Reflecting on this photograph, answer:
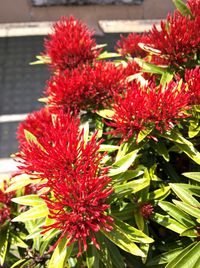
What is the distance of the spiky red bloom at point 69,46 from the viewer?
164cm

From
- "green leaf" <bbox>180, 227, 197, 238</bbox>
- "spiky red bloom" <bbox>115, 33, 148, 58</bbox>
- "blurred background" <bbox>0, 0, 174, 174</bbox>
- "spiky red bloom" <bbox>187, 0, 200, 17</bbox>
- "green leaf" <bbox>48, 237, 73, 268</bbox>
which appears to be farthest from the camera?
"blurred background" <bbox>0, 0, 174, 174</bbox>

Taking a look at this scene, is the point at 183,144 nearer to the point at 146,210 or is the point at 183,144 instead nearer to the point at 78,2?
the point at 146,210

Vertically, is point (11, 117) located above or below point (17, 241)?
above

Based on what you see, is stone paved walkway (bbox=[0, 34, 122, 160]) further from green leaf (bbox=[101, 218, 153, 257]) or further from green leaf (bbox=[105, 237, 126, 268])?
green leaf (bbox=[101, 218, 153, 257])

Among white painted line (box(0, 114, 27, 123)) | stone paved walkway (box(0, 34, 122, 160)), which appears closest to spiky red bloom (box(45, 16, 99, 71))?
stone paved walkway (box(0, 34, 122, 160))

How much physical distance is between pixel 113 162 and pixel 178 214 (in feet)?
0.87

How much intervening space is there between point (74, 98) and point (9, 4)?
20.7 feet

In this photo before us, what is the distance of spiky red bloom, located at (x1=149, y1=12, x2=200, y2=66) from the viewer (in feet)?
4.35

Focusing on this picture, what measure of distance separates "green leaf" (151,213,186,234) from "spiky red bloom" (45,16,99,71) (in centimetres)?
78

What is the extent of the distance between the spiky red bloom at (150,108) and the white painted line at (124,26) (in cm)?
607

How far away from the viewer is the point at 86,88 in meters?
1.41

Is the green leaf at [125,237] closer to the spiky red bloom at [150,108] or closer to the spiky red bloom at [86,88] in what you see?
the spiky red bloom at [150,108]

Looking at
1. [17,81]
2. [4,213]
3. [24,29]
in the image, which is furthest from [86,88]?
[24,29]

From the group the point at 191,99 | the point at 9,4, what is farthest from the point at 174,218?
the point at 9,4
